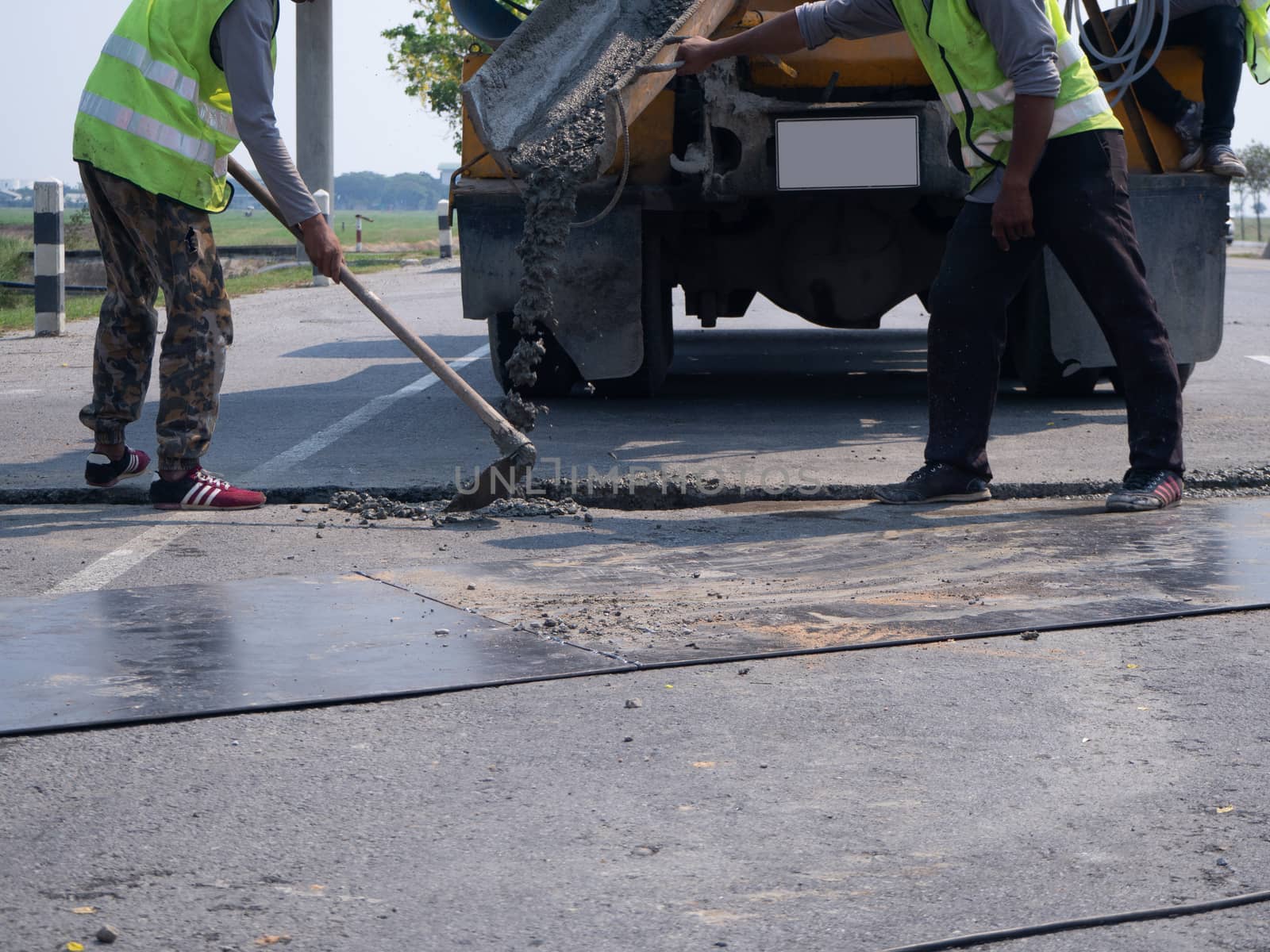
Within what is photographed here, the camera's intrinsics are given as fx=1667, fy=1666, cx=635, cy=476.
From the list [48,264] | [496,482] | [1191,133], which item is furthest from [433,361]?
[48,264]

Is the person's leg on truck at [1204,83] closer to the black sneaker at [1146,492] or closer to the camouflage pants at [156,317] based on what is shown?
the black sneaker at [1146,492]

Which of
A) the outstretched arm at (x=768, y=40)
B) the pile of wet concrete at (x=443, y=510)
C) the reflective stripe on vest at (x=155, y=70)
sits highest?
the outstretched arm at (x=768, y=40)

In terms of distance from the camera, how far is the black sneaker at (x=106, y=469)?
17.0 ft

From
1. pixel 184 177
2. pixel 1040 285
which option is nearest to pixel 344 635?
pixel 184 177

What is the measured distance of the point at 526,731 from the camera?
279cm

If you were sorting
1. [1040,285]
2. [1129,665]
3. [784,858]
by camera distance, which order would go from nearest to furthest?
[784,858]
[1129,665]
[1040,285]

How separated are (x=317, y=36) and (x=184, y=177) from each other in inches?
784

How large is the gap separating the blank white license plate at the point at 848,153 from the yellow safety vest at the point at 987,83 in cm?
122

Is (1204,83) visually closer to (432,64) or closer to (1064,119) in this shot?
(1064,119)

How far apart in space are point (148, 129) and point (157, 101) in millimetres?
87

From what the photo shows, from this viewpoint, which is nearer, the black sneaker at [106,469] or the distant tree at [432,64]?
the black sneaker at [106,469]

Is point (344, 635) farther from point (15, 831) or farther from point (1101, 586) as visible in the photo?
point (1101, 586)

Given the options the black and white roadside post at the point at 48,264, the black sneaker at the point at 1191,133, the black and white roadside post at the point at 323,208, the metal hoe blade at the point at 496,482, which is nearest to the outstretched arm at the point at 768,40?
the metal hoe blade at the point at 496,482

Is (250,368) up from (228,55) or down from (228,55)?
down
